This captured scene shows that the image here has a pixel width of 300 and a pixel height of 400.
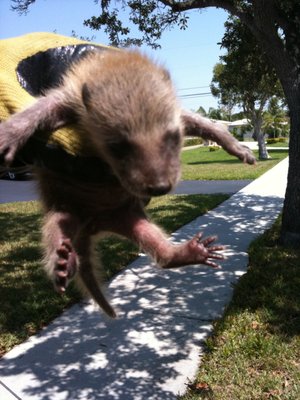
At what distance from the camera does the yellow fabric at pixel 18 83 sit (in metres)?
1.67

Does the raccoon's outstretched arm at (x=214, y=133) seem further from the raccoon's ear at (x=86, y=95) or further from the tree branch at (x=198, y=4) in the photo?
the tree branch at (x=198, y=4)

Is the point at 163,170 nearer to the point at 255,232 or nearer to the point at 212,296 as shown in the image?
the point at 212,296

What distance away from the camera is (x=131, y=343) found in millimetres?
4836

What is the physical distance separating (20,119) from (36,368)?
3.41 meters

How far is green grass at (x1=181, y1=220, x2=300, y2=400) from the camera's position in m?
4.03

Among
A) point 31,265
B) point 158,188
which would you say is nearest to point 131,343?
Result: point 31,265

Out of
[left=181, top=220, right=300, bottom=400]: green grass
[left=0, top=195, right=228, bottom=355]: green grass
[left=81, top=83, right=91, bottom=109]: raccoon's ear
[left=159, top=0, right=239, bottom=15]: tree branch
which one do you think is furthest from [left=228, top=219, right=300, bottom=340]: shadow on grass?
[left=81, top=83, right=91, bottom=109]: raccoon's ear

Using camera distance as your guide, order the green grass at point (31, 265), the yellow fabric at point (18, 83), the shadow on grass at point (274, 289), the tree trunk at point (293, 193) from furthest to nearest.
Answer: the tree trunk at point (293, 193)
the green grass at point (31, 265)
the shadow on grass at point (274, 289)
the yellow fabric at point (18, 83)

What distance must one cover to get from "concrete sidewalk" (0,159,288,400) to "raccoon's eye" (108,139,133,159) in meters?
3.05

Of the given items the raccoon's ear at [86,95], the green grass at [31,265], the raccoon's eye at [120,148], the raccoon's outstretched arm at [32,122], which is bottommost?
the green grass at [31,265]

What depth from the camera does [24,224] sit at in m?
10.3

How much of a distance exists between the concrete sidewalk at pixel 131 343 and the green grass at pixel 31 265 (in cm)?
19

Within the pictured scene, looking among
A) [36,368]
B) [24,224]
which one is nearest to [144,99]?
[36,368]

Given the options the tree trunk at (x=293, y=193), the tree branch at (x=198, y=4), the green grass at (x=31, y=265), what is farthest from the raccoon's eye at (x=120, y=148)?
the tree branch at (x=198, y=4)
